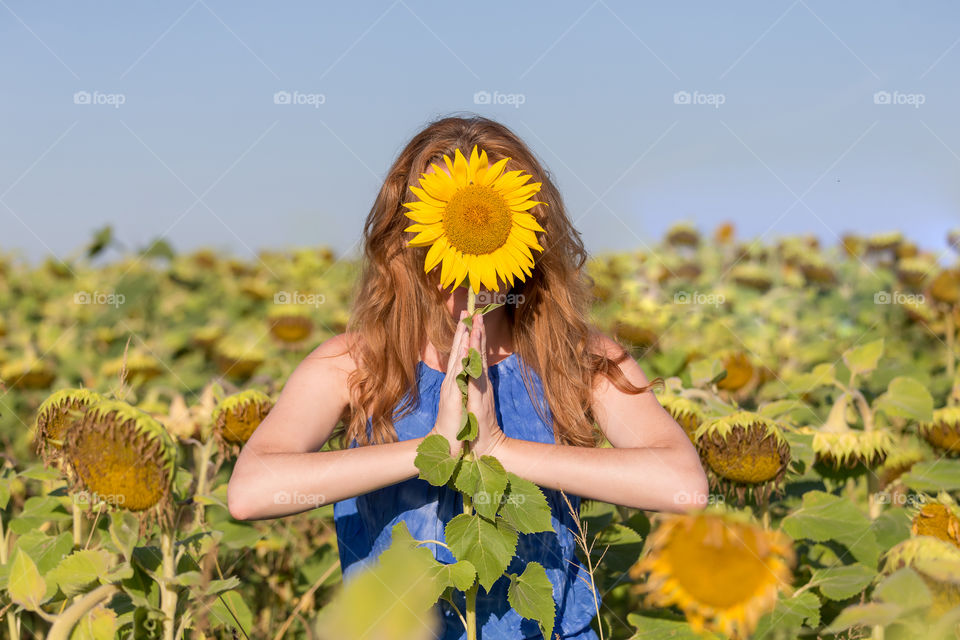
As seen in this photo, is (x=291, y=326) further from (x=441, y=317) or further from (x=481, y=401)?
(x=481, y=401)

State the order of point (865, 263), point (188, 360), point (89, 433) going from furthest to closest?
point (865, 263) < point (188, 360) < point (89, 433)

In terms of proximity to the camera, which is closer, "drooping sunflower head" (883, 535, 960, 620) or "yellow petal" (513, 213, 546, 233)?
"drooping sunflower head" (883, 535, 960, 620)

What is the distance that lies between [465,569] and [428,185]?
0.49m

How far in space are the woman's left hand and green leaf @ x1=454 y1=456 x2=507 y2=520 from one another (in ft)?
0.10

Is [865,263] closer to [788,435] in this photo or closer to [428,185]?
[788,435]

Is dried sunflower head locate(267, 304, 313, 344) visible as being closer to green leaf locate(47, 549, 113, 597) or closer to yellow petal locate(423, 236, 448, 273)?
green leaf locate(47, 549, 113, 597)

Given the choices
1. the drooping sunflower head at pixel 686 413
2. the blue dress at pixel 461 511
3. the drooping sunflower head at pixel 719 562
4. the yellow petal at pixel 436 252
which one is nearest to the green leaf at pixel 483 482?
the yellow petal at pixel 436 252

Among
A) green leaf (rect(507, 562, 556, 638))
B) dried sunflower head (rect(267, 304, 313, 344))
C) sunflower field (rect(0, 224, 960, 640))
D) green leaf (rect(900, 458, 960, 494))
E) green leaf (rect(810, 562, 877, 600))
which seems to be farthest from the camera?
dried sunflower head (rect(267, 304, 313, 344))

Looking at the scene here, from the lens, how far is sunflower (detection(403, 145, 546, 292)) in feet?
3.95

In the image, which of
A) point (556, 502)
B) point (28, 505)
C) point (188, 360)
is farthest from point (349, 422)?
point (188, 360)

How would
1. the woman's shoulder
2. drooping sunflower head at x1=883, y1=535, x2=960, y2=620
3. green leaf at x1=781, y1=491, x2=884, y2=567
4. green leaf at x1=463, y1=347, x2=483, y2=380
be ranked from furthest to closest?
green leaf at x1=781, y1=491, x2=884, y2=567
the woman's shoulder
green leaf at x1=463, y1=347, x2=483, y2=380
drooping sunflower head at x1=883, y1=535, x2=960, y2=620

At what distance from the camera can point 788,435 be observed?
1.94 meters

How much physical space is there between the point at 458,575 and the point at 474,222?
0.45m

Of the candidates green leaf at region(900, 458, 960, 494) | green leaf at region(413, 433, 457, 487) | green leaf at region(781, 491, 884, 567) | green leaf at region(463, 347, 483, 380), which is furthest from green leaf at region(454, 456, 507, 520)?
green leaf at region(900, 458, 960, 494)
